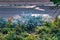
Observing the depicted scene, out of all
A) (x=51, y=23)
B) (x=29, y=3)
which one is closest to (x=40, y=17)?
(x=51, y=23)

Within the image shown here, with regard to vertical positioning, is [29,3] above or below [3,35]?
below

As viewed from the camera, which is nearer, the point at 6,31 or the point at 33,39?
the point at 33,39

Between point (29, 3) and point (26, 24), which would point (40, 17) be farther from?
point (29, 3)

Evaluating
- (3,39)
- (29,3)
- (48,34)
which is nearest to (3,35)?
(3,39)

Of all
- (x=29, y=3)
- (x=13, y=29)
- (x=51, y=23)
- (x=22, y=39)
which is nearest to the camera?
(x=22, y=39)

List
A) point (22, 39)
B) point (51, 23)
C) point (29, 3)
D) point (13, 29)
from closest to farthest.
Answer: point (22, 39)
point (13, 29)
point (51, 23)
point (29, 3)

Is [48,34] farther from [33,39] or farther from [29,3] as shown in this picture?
[29,3]
